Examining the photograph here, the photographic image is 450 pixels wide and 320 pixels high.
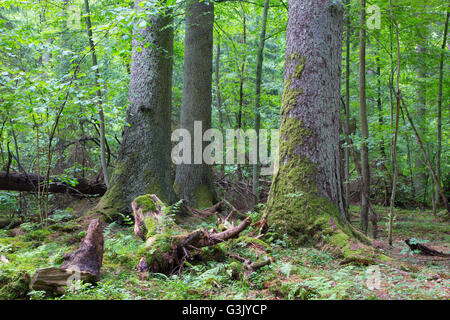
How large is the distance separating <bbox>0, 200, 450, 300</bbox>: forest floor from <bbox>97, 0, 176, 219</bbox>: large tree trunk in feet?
5.77

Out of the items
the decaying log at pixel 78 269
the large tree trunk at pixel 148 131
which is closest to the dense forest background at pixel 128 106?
the decaying log at pixel 78 269

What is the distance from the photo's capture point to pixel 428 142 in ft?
38.3

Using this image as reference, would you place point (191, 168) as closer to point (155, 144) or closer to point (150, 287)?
point (155, 144)

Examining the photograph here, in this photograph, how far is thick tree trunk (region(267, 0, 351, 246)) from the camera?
4.91 m

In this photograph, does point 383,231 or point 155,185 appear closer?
point 155,185

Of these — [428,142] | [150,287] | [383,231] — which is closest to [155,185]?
[150,287]

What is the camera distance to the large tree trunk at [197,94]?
8.88 meters

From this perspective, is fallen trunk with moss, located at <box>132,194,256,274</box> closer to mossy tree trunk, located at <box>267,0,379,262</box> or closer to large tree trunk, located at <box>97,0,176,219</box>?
mossy tree trunk, located at <box>267,0,379,262</box>

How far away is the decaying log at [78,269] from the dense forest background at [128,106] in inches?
6.1

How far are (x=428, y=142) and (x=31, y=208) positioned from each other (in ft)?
41.0

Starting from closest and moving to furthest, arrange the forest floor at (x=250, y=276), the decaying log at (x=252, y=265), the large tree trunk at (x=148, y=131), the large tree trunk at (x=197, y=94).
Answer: the forest floor at (x=250, y=276) → the decaying log at (x=252, y=265) → the large tree trunk at (x=148, y=131) → the large tree trunk at (x=197, y=94)

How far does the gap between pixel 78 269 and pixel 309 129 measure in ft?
11.8

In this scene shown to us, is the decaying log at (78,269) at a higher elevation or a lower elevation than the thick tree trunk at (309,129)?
lower

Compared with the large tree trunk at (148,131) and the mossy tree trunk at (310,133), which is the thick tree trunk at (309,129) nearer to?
the mossy tree trunk at (310,133)
